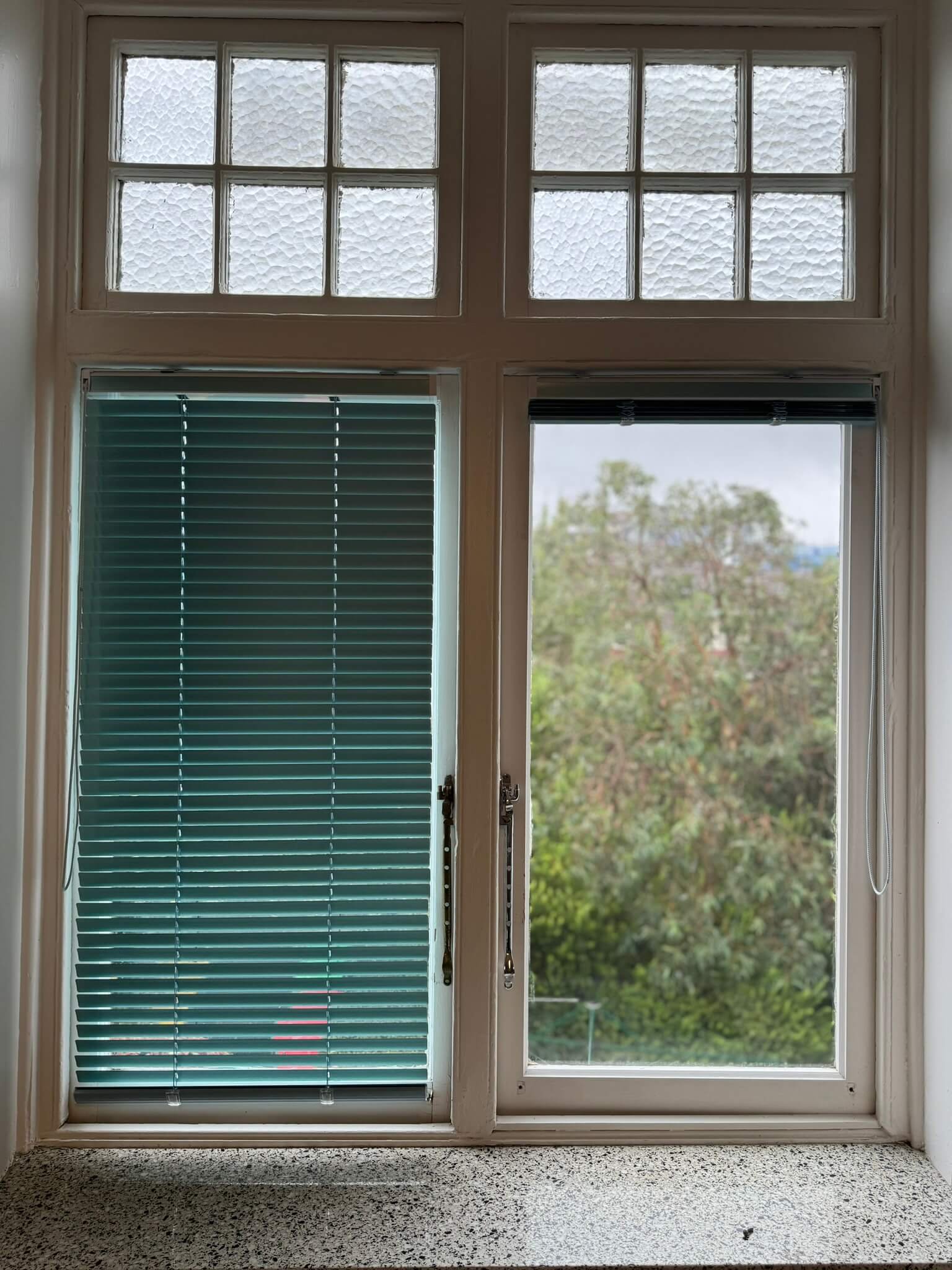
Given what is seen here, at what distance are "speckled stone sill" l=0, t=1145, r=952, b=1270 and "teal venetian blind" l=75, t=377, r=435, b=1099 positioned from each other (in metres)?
0.16

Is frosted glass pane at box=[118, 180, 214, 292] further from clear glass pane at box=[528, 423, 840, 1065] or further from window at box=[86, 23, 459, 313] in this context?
clear glass pane at box=[528, 423, 840, 1065]

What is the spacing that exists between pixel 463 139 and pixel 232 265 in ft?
1.57

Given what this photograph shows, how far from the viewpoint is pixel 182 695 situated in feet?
5.43

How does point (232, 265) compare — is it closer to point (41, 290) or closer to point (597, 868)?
point (41, 290)

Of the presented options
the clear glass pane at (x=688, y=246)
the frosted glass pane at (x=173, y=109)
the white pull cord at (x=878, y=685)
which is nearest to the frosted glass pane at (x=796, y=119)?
the clear glass pane at (x=688, y=246)

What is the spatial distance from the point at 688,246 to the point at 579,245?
Result: 0.21 meters

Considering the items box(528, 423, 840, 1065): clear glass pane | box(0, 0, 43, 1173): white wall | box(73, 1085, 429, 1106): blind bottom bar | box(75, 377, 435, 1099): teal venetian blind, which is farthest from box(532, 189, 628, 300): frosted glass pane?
box(528, 423, 840, 1065): clear glass pane

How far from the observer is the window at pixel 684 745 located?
3838 millimetres

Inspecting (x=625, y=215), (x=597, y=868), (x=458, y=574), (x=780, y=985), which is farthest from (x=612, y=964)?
(x=625, y=215)

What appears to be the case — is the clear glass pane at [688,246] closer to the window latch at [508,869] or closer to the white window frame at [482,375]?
the white window frame at [482,375]

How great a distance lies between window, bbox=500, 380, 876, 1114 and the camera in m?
3.84

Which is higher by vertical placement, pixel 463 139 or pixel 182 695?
pixel 463 139

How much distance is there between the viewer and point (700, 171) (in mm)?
1700

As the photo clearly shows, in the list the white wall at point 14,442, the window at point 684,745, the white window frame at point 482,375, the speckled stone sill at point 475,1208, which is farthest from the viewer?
the window at point 684,745
